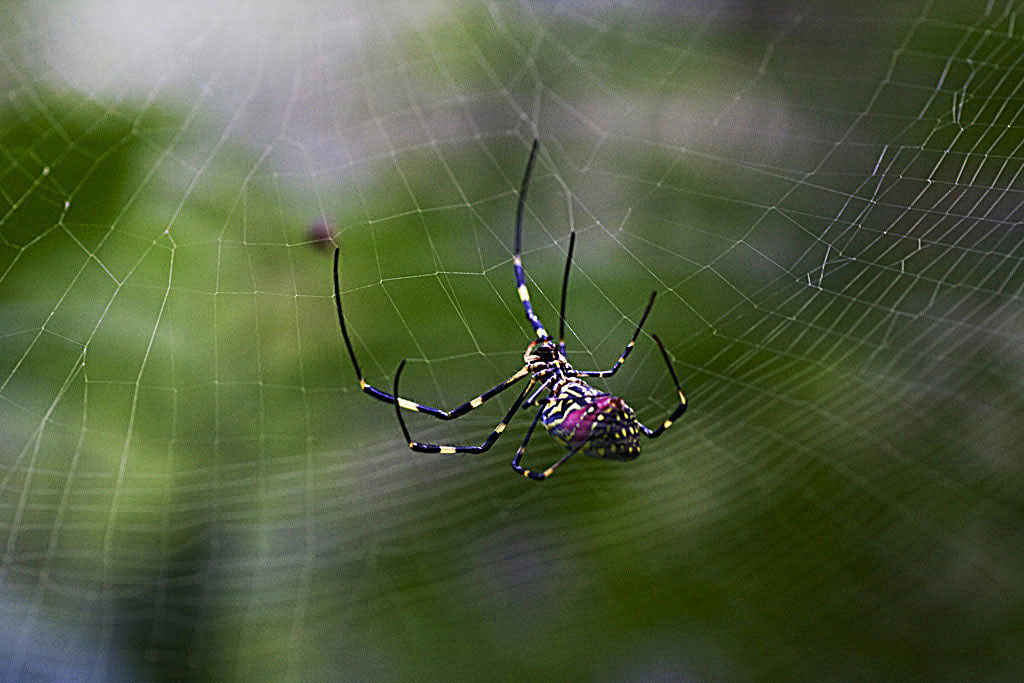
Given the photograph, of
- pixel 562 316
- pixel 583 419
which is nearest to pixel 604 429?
pixel 583 419

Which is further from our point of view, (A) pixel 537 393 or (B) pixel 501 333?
(B) pixel 501 333

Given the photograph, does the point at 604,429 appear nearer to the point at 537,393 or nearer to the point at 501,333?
the point at 537,393

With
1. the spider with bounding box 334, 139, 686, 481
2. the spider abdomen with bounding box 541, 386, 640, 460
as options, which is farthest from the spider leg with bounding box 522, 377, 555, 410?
the spider abdomen with bounding box 541, 386, 640, 460

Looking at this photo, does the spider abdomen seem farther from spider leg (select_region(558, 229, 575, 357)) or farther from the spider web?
the spider web

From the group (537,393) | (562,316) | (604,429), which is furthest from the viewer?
(562,316)

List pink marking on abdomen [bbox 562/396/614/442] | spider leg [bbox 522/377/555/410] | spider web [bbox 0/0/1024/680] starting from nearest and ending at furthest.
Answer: pink marking on abdomen [bbox 562/396/614/442] → spider leg [bbox 522/377/555/410] → spider web [bbox 0/0/1024/680]

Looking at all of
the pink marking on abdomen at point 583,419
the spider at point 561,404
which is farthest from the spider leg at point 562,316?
the pink marking on abdomen at point 583,419

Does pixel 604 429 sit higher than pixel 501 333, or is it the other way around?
pixel 604 429

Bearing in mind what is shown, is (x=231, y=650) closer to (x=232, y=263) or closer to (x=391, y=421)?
(x=391, y=421)

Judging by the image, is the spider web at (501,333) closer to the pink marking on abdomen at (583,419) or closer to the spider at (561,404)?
the spider at (561,404)
